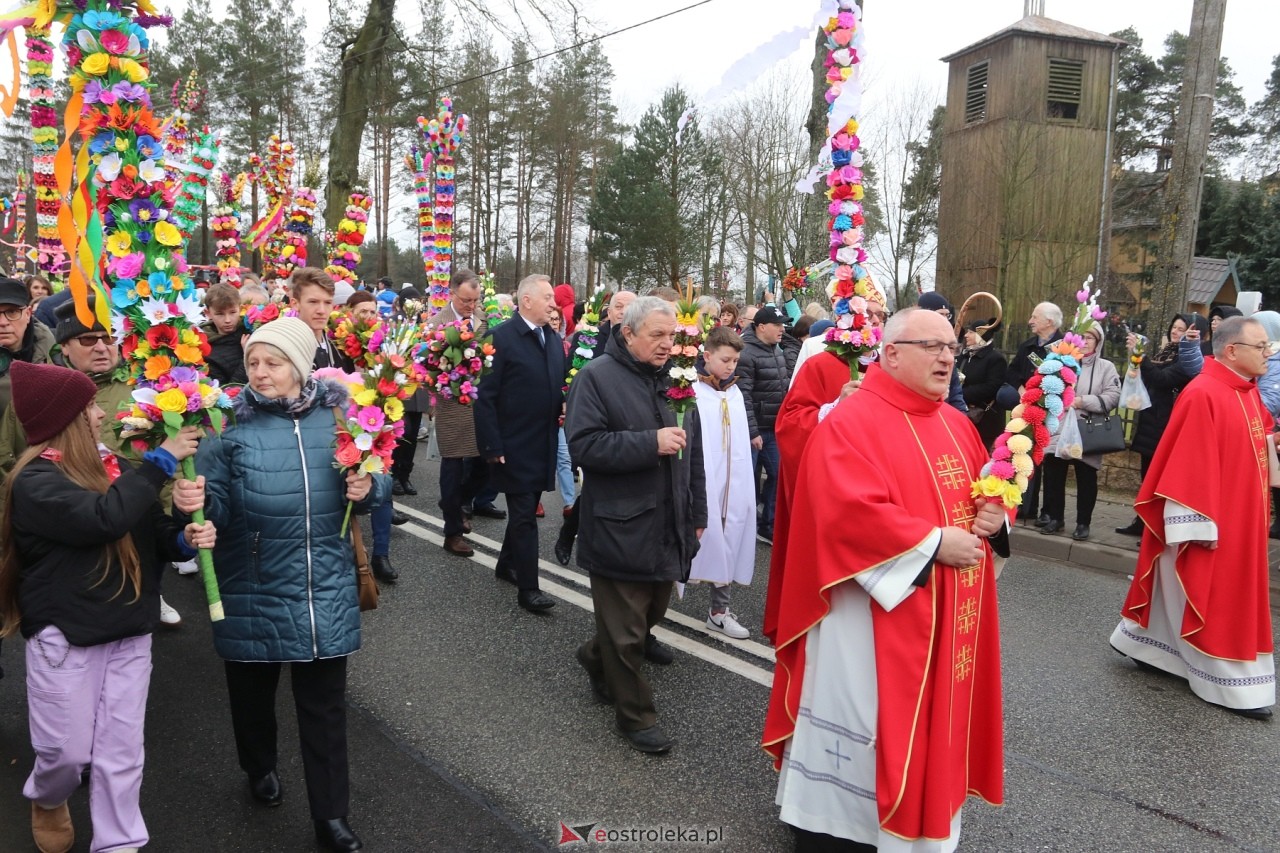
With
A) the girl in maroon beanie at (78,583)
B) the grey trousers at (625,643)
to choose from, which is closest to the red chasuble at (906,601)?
the grey trousers at (625,643)

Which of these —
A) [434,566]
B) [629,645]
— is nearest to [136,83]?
[629,645]

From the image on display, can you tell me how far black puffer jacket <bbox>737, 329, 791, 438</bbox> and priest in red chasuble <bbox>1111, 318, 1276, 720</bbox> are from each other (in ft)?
11.2

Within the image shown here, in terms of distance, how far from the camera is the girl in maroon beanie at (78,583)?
2938 millimetres

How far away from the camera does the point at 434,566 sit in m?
6.82

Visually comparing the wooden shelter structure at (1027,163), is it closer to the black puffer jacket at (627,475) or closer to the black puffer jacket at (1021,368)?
the black puffer jacket at (1021,368)

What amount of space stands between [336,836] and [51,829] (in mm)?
1024

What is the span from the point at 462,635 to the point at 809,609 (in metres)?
2.93

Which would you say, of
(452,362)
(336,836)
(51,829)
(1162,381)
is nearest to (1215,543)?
(1162,381)

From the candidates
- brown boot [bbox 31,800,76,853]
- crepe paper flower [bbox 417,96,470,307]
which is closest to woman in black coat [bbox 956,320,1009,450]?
brown boot [bbox 31,800,76,853]

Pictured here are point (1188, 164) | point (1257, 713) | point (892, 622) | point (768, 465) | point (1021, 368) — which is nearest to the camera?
point (892, 622)

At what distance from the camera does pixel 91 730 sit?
3.03 metres

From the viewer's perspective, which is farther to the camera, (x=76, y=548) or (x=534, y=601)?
(x=534, y=601)

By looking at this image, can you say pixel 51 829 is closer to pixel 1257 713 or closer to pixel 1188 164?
pixel 1257 713

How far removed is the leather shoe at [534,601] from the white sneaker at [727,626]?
1072 mm
